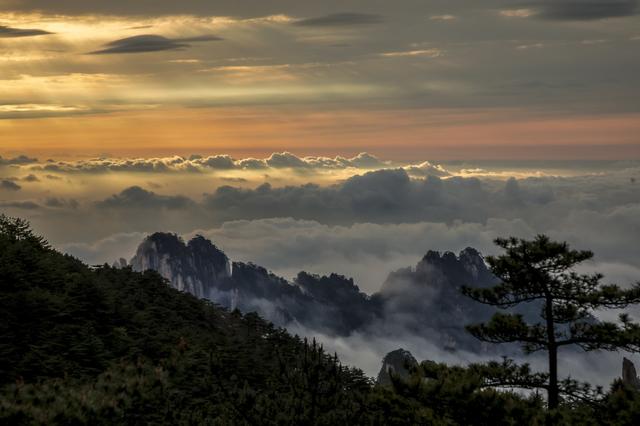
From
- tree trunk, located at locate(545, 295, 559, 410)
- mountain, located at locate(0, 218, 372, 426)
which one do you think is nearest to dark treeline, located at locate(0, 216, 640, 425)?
mountain, located at locate(0, 218, 372, 426)

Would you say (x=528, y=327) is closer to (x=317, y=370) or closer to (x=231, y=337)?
(x=317, y=370)

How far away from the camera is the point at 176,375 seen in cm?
2792

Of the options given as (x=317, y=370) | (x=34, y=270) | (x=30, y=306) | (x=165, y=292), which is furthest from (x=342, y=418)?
(x=165, y=292)

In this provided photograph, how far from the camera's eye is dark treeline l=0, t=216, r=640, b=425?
20859 mm

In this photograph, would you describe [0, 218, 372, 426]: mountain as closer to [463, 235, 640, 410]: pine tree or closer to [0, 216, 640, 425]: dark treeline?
[0, 216, 640, 425]: dark treeline

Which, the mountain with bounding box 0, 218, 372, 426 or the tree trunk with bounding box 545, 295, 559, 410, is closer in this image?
the mountain with bounding box 0, 218, 372, 426

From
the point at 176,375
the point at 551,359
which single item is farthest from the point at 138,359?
the point at 551,359

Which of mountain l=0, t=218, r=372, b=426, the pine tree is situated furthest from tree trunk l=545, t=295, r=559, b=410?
mountain l=0, t=218, r=372, b=426

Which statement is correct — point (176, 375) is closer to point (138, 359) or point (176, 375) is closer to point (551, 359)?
point (138, 359)

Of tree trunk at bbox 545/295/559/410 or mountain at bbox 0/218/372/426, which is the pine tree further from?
mountain at bbox 0/218/372/426

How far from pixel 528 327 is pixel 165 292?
29.4m

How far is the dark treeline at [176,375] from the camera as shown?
20.9 meters

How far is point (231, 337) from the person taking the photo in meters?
50.8

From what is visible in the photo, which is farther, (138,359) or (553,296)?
(553,296)
